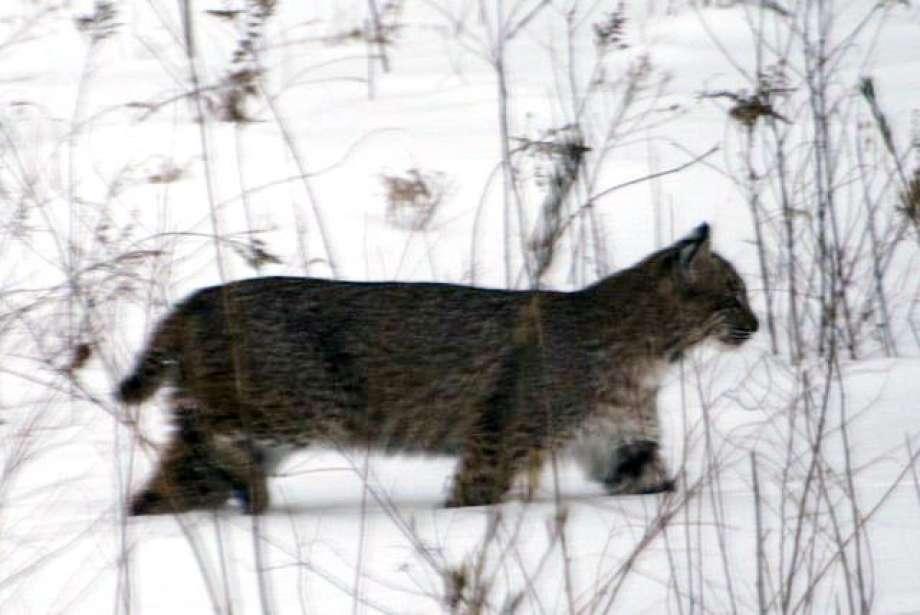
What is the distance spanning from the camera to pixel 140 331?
7.93 meters

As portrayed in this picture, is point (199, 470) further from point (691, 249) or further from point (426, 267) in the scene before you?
point (426, 267)

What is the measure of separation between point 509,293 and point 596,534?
117 centimetres

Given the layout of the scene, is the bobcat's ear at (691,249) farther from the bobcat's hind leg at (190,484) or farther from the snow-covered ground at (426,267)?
the bobcat's hind leg at (190,484)

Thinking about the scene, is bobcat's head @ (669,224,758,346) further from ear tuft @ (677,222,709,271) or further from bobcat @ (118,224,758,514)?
bobcat @ (118,224,758,514)

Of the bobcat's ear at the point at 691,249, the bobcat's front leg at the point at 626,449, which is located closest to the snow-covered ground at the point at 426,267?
the bobcat's front leg at the point at 626,449

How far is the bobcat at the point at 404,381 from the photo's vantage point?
607 cm

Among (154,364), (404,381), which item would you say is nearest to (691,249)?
(404,381)

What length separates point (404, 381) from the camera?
21.1 feet

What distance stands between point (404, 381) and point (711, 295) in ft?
3.52

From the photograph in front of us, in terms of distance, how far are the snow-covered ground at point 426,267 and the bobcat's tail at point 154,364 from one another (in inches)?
5.2

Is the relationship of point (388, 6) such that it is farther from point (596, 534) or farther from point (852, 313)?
point (596, 534)

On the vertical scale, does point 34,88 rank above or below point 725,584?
above

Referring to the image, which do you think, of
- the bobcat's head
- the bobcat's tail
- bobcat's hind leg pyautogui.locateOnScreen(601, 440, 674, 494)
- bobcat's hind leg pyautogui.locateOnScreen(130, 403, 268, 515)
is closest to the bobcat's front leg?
bobcat's hind leg pyautogui.locateOnScreen(601, 440, 674, 494)

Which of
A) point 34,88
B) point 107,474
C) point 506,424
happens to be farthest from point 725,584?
point 34,88
